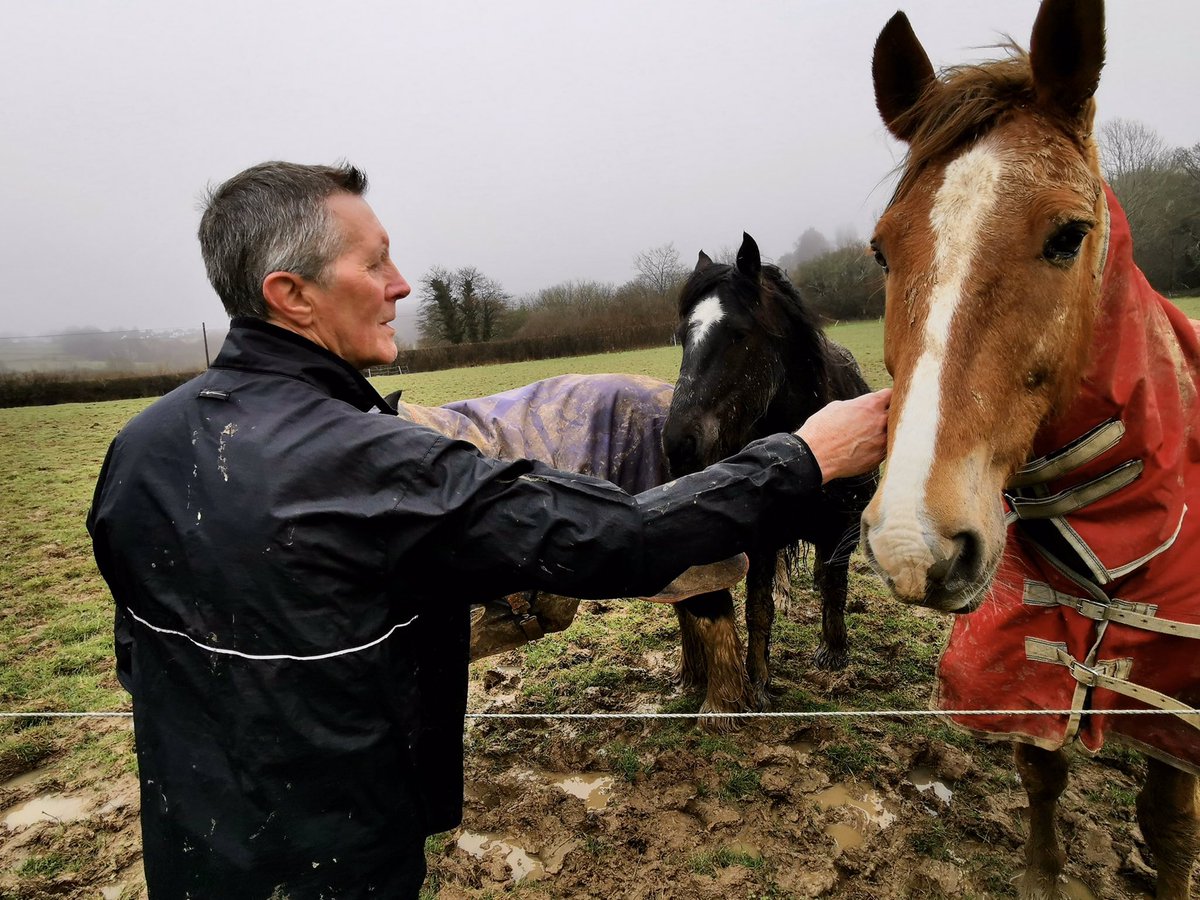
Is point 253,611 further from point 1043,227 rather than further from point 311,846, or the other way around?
point 1043,227

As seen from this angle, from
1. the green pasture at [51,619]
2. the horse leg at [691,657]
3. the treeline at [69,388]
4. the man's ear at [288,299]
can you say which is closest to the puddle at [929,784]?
the horse leg at [691,657]

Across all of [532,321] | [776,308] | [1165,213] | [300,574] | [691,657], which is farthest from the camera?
[532,321]

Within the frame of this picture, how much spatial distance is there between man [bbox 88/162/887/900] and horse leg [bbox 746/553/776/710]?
8.92 ft

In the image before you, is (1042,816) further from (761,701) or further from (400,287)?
(400,287)

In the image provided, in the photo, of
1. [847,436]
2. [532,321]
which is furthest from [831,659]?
[532,321]

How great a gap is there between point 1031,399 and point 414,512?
1.35 m

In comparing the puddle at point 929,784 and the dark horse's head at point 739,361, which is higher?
the dark horse's head at point 739,361

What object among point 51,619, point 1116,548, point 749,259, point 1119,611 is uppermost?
point 749,259

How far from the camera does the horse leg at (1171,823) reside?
207 cm

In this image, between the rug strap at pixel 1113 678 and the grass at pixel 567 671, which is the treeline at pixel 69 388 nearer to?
the grass at pixel 567 671

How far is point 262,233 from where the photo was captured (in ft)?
4.78

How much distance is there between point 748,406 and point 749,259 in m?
0.90

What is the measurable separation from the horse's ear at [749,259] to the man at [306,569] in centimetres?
250

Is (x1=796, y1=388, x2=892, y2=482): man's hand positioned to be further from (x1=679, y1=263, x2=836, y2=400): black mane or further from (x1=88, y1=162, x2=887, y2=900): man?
(x1=679, y1=263, x2=836, y2=400): black mane
